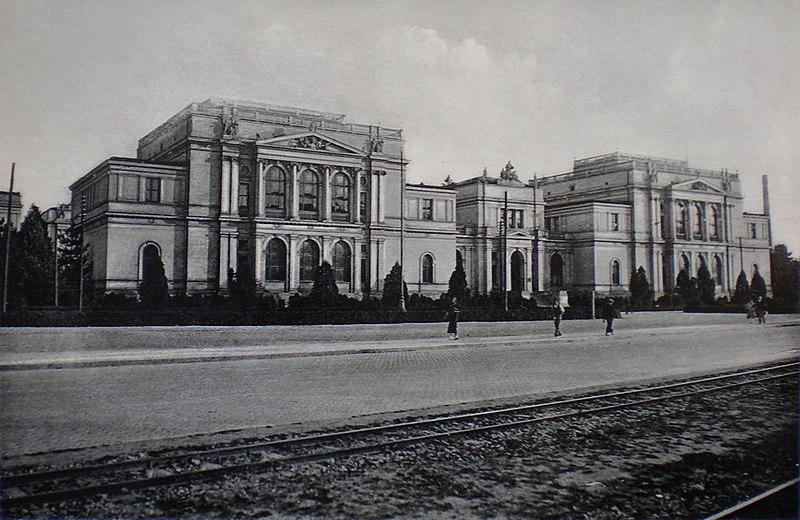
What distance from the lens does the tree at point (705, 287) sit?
66.2 m

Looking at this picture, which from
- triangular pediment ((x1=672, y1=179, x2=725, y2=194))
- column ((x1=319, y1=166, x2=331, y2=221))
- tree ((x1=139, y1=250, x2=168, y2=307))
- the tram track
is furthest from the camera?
triangular pediment ((x1=672, y1=179, x2=725, y2=194))

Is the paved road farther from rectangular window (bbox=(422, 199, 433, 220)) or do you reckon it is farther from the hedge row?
rectangular window (bbox=(422, 199, 433, 220))

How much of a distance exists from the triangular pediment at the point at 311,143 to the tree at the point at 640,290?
104 feet

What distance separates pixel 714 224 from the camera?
7694cm

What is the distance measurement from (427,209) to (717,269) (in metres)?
41.5

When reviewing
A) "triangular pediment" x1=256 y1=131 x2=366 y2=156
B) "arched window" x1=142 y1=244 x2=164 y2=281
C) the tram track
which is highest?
"triangular pediment" x1=256 y1=131 x2=366 y2=156

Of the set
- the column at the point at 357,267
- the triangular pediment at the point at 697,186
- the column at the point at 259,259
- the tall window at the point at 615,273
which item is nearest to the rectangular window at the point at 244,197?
the column at the point at 259,259

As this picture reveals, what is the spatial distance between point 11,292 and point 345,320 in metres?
14.9

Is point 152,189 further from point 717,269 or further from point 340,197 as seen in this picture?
point 717,269

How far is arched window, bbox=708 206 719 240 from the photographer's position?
251ft

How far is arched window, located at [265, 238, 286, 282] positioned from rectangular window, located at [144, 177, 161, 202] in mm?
8348

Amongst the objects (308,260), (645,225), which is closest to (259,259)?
(308,260)

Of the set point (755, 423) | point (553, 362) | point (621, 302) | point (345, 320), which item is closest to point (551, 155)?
point (553, 362)

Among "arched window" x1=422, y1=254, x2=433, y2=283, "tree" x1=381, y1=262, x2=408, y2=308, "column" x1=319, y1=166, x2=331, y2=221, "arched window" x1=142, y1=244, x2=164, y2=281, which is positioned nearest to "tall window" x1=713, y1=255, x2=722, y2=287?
"arched window" x1=422, y1=254, x2=433, y2=283
